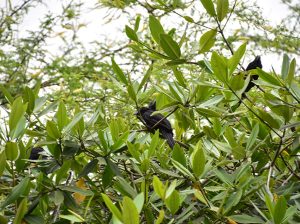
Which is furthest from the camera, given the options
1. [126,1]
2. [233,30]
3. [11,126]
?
[233,30]

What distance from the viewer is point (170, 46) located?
42.3 inches

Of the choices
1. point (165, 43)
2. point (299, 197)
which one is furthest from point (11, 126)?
point (299, 197)

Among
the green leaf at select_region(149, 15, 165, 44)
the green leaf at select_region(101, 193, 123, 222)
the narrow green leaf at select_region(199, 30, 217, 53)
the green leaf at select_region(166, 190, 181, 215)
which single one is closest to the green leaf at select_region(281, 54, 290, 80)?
the narrow green leaf at select_region(199, 30, 217, 53)

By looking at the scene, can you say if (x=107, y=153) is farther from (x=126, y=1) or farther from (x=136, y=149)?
(x=126, y=1)

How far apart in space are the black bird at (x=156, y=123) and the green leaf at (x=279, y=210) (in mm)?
434

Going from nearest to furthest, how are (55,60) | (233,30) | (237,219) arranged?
(237,219) < (233,30) < (55,60)

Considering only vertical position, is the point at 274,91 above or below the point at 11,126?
above

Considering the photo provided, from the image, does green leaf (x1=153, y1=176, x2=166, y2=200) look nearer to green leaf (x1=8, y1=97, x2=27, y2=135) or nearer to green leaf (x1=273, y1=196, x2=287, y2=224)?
green leaf (x1=273, y1=196, x2=287, y2=224)

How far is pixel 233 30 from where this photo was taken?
284 cm

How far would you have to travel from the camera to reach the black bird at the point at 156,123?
1.18m

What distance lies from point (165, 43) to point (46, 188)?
16.4 inches

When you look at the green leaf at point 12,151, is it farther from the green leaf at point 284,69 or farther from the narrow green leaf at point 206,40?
the green leaf at point 284,69

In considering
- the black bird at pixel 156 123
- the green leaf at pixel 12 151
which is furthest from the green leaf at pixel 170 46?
the green leaf at pixel 12 151

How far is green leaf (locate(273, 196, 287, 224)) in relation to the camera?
0.76m
